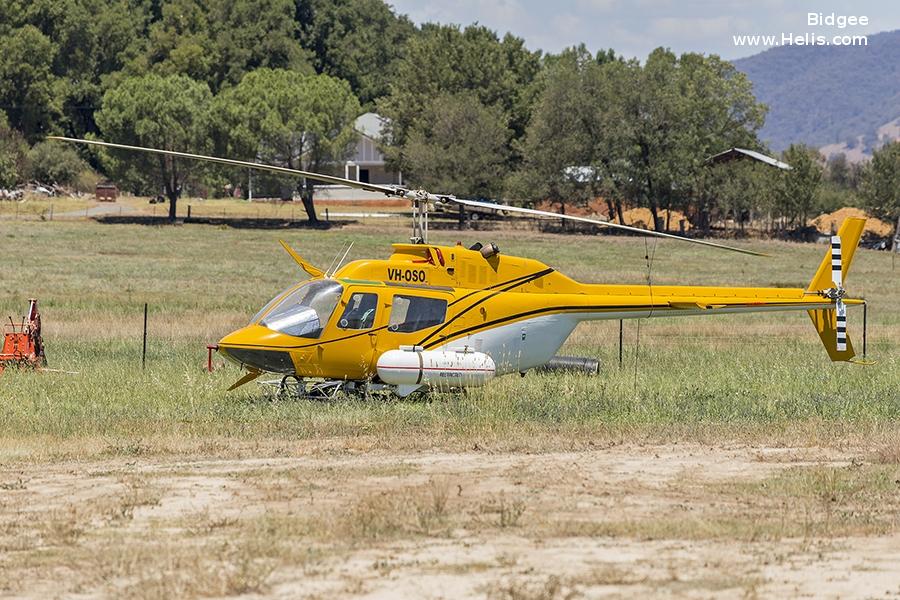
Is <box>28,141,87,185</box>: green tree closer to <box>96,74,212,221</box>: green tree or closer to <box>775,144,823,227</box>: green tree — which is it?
<box>96,74,212,221</box>: green tree

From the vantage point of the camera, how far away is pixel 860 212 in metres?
95.6

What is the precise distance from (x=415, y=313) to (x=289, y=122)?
63939 mm

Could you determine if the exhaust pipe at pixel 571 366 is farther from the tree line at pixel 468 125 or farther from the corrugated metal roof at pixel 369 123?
the corrugated metal roof at pixel 369 123

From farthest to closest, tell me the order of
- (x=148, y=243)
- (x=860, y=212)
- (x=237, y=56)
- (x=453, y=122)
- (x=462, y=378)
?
(x=237, y=56), (x=860, y=212), (x=453, y=122), (x=148, y=243), (x=462, y=378)

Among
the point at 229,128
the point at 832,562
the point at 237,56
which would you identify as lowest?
the point at 832,562

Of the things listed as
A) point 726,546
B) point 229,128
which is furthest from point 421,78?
point 726,546

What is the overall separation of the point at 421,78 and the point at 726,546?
8642 centimetres

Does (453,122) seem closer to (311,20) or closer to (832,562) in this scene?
(311,20)

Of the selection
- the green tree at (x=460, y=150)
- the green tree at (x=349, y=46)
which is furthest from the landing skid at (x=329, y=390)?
the green tree at (x=349, y=46)

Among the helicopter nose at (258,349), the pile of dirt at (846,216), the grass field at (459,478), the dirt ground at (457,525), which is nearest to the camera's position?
the dirt ground at (457,525)

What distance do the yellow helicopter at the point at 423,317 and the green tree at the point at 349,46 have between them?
344ft

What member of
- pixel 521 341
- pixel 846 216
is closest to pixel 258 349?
pixel 521 341

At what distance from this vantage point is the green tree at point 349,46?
127m

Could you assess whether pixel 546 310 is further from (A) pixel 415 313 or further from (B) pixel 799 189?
(B) pixel 799 189
